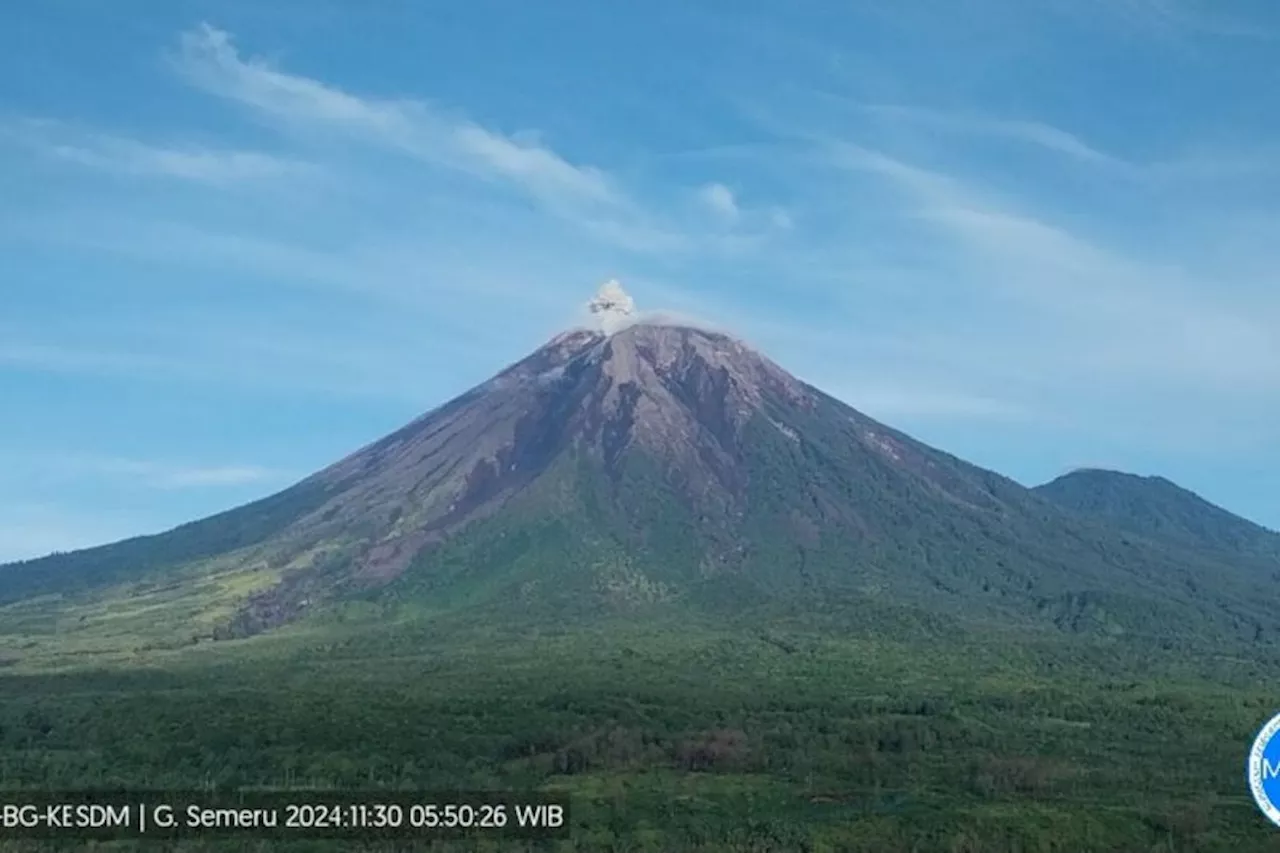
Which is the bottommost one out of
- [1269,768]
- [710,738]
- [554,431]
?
[710,738]

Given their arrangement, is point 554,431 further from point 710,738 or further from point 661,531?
point 710,738

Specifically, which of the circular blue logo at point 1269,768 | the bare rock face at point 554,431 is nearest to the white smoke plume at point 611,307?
the bare rock face at point 554,431

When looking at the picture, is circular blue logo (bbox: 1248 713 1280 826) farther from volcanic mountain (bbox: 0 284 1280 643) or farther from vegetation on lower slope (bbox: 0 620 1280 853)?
volcanic mountain (bbox: 0 284 1280 643)

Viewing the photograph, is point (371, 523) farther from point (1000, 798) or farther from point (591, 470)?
point (1000, 798)

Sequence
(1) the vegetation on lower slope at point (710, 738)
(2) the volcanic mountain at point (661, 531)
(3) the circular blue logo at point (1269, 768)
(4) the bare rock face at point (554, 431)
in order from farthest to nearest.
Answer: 1. (4) the bare rock face at point (554, 431)
2. (2) the volcanic mountain at point (661, 531)
3. (1) the vegetation on lower slope at point (710, 738)
4. (3) the circular blue logo at point (1269, 768)

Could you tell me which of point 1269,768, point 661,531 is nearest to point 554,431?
point 661,531

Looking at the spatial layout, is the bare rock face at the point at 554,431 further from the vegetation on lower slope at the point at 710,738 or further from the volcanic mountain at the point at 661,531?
the vegetation on lower slope at the point at 710,738

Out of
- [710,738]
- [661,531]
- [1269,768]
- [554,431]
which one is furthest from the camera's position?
[554,431]

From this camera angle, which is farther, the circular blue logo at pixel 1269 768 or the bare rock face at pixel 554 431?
the bare rock face at pixel 554 431

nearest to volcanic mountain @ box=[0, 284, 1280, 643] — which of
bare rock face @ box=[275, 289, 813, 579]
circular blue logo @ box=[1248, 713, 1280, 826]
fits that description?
bare rock face @ box=[275, 289, 813, 579]
